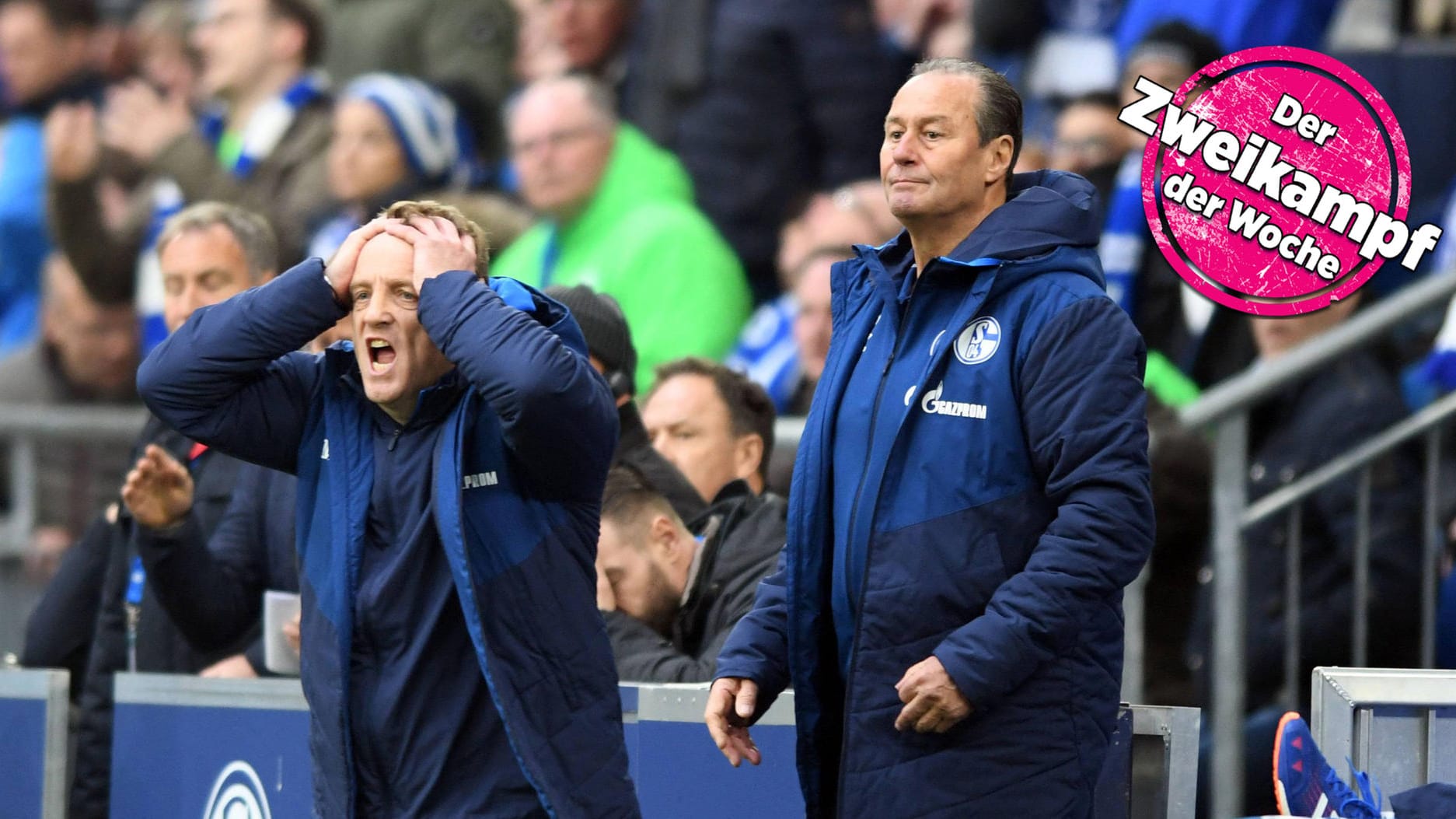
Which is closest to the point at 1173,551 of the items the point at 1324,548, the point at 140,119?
the point at 1324,548

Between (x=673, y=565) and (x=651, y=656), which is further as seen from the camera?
(x=673, y=565)

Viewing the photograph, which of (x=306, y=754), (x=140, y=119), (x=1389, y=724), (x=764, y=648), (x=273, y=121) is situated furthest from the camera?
(x=140, y=119)

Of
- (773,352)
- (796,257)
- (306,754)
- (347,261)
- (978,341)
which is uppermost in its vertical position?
(796,257)

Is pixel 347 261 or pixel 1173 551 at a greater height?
pixel 347 261

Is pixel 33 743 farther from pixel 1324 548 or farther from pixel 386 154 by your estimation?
pixel 386 154

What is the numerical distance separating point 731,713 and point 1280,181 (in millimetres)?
1434

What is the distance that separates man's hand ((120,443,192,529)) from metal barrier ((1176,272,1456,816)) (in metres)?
2.62

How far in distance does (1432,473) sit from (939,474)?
2.58 meters

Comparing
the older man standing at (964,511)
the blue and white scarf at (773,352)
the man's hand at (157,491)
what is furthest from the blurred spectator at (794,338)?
the older man standing at (964,511)

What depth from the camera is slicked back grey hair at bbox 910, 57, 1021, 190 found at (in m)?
3.76

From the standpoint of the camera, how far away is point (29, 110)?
11.0m

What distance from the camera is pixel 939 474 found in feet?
11.7

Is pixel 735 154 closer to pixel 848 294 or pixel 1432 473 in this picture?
pixel 1432 473

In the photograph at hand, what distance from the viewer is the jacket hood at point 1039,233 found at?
144 inches
